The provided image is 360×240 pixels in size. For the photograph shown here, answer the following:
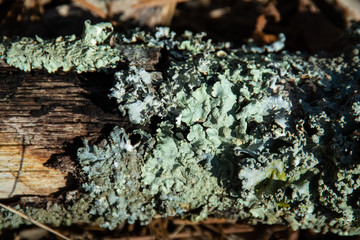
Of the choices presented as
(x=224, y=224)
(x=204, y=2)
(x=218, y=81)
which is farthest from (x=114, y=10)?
(x=224, y=224)

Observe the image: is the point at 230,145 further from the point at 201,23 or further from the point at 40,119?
the point at 201,23

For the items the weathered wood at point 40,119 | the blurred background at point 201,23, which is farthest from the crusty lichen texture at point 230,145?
the blurred background at point 201,23

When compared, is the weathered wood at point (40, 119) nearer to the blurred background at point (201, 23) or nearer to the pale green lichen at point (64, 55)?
the pale green lichen at point (64, 55)

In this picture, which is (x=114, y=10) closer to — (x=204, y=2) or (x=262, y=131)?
(x=204, y=2)

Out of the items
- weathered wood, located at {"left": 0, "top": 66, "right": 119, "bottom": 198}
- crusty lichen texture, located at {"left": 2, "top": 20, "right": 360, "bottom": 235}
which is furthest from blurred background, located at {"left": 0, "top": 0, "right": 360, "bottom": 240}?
weathered wood, located at {"left": 0, "top": 66, "right": 119, "bottom": 198}

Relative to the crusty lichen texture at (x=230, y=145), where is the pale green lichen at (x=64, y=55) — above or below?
above

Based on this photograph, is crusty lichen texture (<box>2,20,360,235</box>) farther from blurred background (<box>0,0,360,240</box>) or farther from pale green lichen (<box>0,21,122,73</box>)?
blurred background (<box>0,0,360,240</box>)

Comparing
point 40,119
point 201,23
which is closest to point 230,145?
point 40,119
